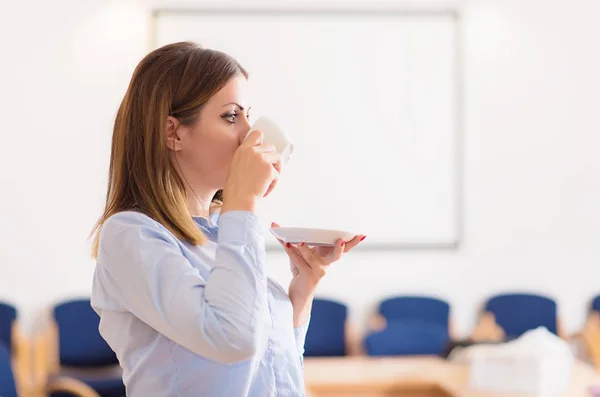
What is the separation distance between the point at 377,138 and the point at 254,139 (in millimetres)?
3744

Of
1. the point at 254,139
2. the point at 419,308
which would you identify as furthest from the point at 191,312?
the point at 419,308

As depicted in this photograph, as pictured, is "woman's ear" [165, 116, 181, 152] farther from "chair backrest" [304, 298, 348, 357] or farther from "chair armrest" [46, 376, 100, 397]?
"chair backrest" [304, 298, 348, 357]

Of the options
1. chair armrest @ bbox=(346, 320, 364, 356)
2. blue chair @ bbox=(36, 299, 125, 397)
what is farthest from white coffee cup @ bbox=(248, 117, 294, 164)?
chair armrest @ bbox=(346, 320, 364, 356)

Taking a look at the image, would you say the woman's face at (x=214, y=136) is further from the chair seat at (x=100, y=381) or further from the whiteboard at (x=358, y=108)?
the whiteboard at (x=358, y=108)

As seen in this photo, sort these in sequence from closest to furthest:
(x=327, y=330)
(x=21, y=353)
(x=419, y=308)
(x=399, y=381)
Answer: (x=399, y=381) < (x=21, y=353) < (x=327, y=330) < (x=419, y=308)

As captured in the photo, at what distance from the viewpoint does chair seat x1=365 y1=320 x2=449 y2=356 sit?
409cm

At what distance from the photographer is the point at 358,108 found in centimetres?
502

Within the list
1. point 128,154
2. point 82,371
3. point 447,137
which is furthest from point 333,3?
point 128,154

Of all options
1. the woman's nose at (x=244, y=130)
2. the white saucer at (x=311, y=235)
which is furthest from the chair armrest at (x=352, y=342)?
the woman's nose at (x=244, y=130)

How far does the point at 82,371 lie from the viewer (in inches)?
183

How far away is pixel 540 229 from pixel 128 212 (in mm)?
4259

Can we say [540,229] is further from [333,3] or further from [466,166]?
[333,3]

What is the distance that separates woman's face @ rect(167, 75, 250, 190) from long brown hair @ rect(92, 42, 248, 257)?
0.05 ft

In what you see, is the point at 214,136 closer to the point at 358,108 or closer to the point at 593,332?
the point at 358,108
